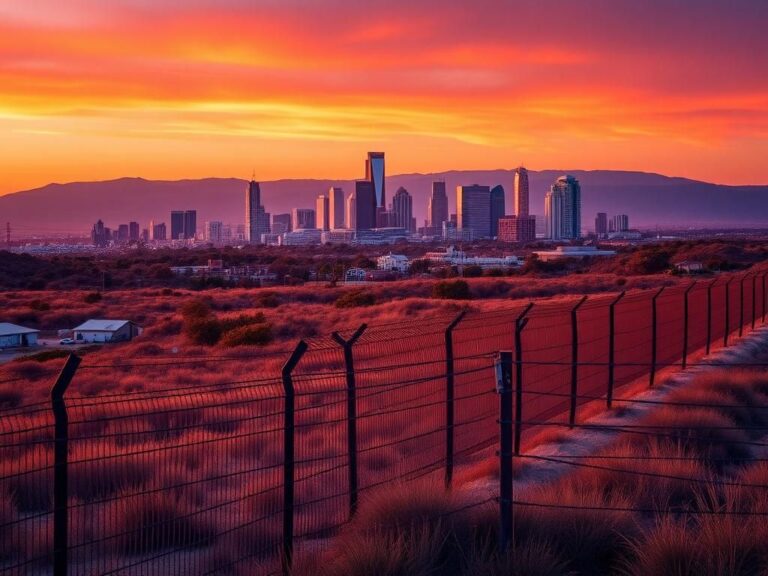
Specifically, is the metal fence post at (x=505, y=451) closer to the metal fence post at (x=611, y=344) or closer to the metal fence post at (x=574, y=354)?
the metal fence post at (x=574, y=354)

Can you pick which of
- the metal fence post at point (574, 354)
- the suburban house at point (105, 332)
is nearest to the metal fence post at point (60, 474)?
the metal fence post at point (574, 354)

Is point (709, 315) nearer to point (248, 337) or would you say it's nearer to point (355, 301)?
point (248, 337)

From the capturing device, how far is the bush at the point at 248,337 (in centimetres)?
3859

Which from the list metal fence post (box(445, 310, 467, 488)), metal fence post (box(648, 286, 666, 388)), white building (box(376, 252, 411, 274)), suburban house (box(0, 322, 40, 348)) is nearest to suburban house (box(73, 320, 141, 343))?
suburban house (box(0, 322, 40, 348))

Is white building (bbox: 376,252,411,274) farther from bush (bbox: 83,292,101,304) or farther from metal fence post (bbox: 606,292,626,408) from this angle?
metal fence post (bbox: 606,292,626,408)

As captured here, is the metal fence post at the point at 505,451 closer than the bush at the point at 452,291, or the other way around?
the metal fence post at the point at 505,451

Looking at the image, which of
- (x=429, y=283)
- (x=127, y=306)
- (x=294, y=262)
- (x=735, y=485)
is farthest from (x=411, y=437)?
(x=294, y=262)

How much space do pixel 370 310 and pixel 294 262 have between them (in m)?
105

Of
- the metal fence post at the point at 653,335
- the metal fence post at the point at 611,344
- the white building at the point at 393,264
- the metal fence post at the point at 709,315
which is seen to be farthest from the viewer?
the white building at the point at 393,264

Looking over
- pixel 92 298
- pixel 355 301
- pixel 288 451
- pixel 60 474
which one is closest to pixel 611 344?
pixel 288 451

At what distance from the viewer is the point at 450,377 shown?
33.4 ft

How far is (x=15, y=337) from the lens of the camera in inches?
1983

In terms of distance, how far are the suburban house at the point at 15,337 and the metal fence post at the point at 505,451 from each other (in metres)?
43.8

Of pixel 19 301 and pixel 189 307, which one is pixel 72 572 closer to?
pixel 189 307
